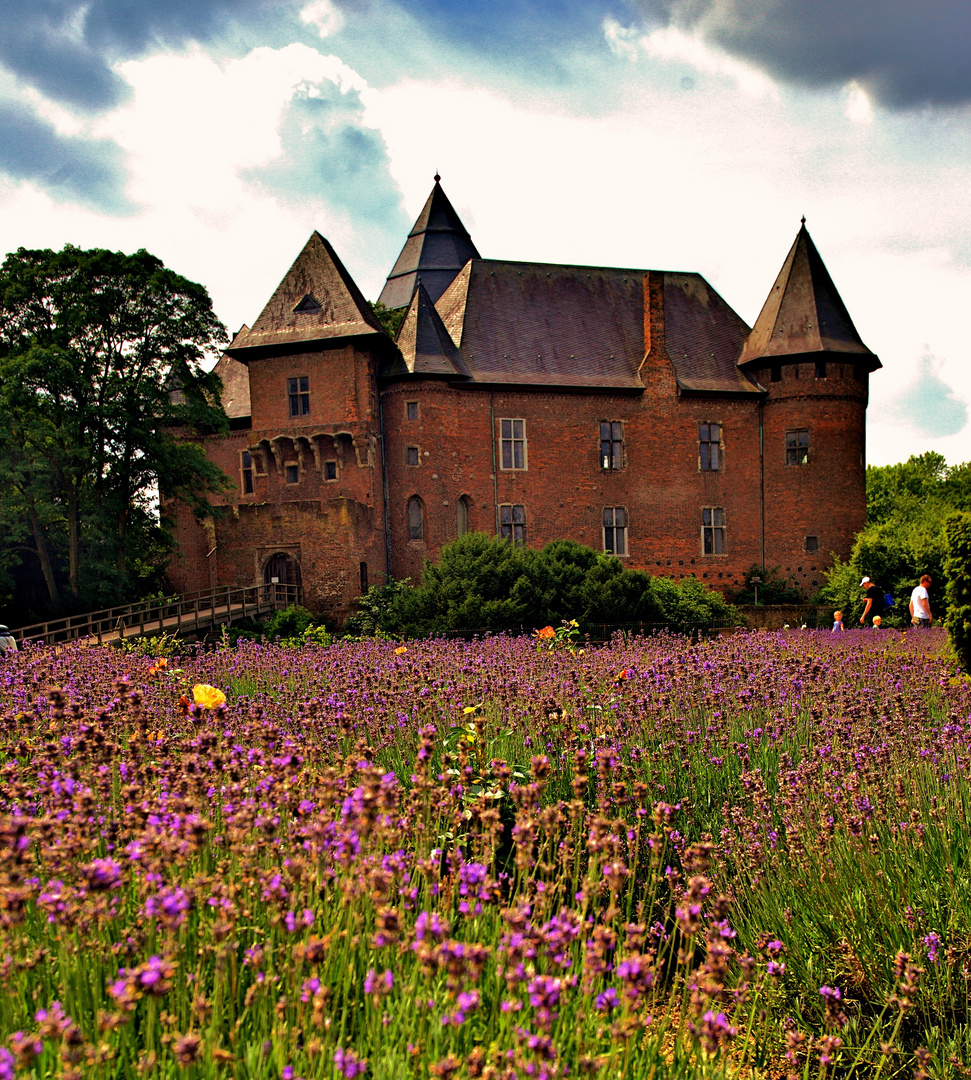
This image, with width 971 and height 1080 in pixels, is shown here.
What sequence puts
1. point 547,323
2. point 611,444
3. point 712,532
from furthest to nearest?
1. point 547,323
2. point 712,532
3. point 611,444

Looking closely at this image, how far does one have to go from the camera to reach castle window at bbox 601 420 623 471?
32.5 meters

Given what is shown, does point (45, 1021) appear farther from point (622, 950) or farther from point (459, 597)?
point (459, 597)

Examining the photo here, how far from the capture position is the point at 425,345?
3131cm

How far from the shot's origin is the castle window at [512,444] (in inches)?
1241

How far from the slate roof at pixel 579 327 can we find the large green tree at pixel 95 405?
9.93 m

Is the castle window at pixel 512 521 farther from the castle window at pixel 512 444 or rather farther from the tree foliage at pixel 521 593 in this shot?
the tree foliage at pixel 521 593

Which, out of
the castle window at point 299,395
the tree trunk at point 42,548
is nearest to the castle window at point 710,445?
the castle window at point 299,395

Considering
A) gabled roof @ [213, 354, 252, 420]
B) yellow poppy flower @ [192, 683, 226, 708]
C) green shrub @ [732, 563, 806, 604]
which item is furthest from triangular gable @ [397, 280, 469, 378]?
yellow poppy flower @ [192, 683, 226, 708]

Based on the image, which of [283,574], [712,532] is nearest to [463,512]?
[283,574]

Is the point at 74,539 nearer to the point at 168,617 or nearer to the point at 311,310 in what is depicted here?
the point at 168,617

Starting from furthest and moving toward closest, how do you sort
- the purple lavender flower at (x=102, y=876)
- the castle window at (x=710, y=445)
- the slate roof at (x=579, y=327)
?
the castle window at (x=710, y=445) < the slate roof at (x=579, y=327) < the purple lavender flower at (x=102, y=876)

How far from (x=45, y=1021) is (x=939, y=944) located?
10.8 feet

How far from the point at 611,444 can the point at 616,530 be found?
3260mm

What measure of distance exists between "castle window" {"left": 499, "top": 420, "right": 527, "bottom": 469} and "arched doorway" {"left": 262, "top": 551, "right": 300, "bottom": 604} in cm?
826
